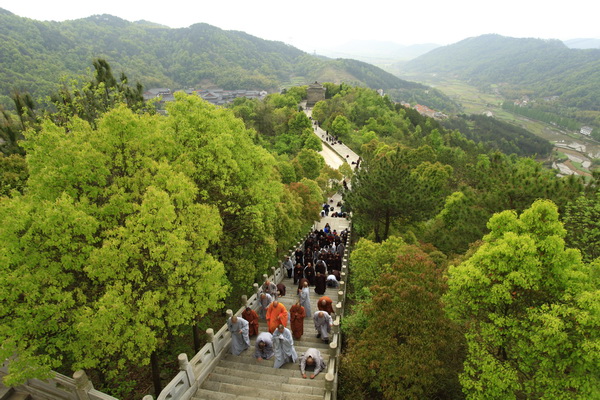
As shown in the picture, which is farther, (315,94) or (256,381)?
(315,94)

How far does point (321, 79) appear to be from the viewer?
185 m

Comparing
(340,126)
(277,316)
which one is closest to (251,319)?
(277,316)

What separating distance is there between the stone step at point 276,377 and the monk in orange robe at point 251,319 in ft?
4.68

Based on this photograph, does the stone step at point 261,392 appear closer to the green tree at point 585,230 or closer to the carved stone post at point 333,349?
the carved stone post at point 333,349

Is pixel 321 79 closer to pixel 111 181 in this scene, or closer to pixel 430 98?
pixel 430 98

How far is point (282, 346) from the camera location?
1007 cm

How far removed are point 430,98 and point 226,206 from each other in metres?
210

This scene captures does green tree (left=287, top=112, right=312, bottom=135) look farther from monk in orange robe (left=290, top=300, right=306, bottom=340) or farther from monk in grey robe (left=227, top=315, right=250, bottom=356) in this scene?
monk in grey robe (left=227, top=315, right=250, bottom=356)

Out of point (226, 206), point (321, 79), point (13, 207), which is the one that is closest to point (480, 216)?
point (226, 206)

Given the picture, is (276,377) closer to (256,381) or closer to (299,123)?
(256,381)

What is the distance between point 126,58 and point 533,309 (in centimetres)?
18452

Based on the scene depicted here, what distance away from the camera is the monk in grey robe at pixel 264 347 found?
10344mm

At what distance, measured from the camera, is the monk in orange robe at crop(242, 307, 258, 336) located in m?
11.1

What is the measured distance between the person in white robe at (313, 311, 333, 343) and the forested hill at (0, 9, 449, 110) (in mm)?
97451
